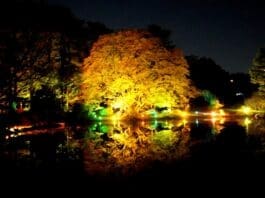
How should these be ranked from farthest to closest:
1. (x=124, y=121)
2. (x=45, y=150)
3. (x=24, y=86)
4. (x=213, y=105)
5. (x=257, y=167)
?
(x=213, y=105)
(x=124, y=121)
(x=24, y=86)
(x=45, y=150)
(x=257, y=167)

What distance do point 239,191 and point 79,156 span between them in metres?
7.47

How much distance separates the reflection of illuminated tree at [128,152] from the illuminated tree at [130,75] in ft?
53.2

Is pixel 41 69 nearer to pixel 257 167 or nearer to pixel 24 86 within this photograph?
pixel 24 86

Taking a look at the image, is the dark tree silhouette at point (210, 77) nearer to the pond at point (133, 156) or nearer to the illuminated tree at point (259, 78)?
the illuminated tree at point (259, 78)

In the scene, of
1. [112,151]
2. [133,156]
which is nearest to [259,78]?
[112,151]

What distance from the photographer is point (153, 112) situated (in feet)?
135

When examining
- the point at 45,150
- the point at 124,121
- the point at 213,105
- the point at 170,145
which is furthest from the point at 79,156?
the point at 213,105

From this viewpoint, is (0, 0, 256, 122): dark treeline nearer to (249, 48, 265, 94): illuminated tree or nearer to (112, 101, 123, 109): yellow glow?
(112, 101, 123, 109): yellow glow

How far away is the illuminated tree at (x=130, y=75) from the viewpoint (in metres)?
38.0

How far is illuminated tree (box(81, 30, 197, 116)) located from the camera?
38.0m

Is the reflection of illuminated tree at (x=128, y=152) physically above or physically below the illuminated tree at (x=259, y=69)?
below

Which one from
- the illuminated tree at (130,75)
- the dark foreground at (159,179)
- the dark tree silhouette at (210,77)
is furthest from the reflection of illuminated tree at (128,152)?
the dark tree silhouette at (210,77)

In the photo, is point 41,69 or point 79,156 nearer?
point 79,156

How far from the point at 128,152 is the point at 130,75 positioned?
854 inches
